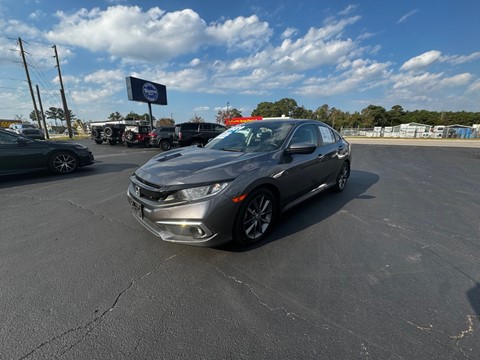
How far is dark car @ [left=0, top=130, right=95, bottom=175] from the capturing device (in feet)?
19.1

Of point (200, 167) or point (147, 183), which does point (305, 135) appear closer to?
point (200, 167)

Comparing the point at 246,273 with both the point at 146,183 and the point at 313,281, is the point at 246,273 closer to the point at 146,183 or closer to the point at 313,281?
the point at 313,281

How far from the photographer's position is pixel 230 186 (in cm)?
250

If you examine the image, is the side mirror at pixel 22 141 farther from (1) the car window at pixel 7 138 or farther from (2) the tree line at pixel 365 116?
(2) the tree line at pixel 365 116

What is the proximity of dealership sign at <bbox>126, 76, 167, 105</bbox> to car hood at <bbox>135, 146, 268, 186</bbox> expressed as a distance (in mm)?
19466

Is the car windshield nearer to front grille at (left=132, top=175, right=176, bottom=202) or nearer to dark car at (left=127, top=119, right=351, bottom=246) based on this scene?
dark car at (left=127, top=119, right=351, bottom=246)

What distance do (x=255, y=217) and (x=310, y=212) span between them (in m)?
1.49

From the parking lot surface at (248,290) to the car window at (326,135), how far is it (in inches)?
58.6

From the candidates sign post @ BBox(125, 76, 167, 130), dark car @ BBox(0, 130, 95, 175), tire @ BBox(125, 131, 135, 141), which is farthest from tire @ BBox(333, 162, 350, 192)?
sign post @ BBox(125, 76, 167, 130)

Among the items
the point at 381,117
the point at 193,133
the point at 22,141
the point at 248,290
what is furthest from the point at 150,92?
the point at 381,117

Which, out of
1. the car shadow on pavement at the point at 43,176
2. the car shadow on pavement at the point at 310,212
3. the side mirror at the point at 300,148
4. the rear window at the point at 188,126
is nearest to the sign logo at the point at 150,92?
the rear window at the point at 188,126

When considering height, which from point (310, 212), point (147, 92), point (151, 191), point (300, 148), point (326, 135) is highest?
point (147, 92)

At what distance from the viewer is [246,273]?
2396mm

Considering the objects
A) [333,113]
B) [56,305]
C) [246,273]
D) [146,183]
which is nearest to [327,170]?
[246,273]
